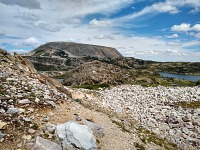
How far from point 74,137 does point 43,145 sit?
1.92m

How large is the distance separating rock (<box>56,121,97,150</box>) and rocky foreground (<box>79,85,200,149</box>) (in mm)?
10568

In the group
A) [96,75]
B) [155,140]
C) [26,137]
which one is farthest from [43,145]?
[96,75]

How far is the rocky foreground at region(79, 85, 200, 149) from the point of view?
24516 mm

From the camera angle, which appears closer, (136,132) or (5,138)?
(5,138)

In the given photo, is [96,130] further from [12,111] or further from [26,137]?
[12,111]

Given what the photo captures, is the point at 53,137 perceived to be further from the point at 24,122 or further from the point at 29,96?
the point at 29,96

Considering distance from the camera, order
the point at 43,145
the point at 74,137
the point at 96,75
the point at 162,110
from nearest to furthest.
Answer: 1. the point at 43,145
2. the point at 74,137
3. the point at 162,110
4. the point at 96,75

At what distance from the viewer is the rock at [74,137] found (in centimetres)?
1467

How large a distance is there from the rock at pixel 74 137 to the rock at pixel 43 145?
505 millimetres

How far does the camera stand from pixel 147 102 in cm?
3562

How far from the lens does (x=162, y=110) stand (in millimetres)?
31797

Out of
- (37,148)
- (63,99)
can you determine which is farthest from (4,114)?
(63,99)

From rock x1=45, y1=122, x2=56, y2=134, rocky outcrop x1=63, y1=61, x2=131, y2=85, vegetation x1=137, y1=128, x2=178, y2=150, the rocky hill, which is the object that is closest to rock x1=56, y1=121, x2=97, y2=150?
the rocky hill

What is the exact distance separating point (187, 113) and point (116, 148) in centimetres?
1668
